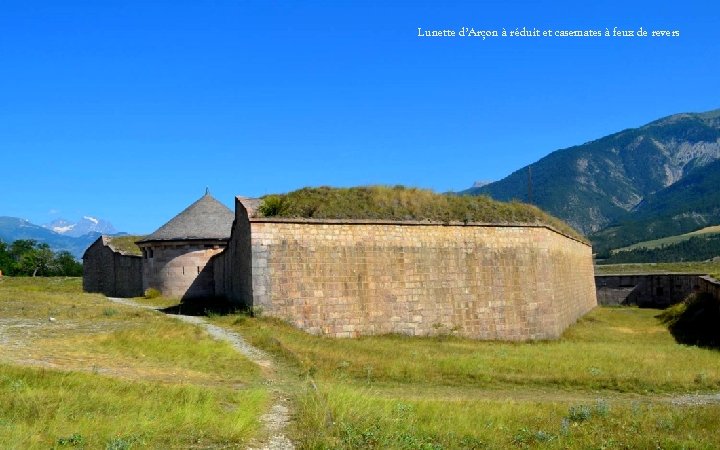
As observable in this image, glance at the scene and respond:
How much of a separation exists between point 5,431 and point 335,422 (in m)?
3.96

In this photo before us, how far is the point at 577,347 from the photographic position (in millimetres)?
18938

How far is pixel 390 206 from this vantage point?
20.4 metres

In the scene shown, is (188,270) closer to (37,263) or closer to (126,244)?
(126,244)

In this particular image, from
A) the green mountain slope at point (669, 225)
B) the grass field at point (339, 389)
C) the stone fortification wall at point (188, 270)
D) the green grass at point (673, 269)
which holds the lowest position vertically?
the grass field at point (339, 389)

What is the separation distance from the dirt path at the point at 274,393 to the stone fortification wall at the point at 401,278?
2.14 meters

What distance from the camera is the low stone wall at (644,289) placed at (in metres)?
38.6

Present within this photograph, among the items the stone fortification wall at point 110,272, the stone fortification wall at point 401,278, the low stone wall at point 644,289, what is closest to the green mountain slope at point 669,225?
the low stone wall at point 644,289

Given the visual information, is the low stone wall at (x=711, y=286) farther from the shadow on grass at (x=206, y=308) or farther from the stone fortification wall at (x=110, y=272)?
the stone fortification wall at (x=110, y=272)

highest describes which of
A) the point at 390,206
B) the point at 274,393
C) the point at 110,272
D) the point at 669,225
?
the point at 669,225

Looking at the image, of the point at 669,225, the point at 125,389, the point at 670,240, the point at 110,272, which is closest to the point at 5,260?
the point at 110,272

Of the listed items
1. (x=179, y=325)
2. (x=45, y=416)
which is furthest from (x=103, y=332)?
(x=45, y=416)

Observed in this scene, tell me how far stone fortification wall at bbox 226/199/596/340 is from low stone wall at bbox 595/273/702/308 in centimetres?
2090

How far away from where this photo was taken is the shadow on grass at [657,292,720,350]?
863 inches

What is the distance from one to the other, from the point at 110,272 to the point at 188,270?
12107 mm
